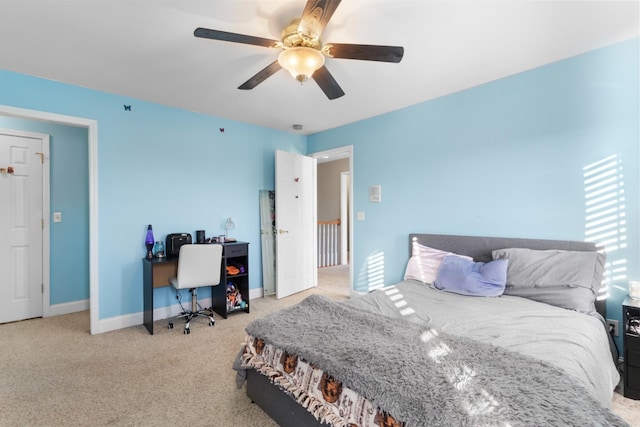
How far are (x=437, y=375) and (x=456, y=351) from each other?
10.6 inches

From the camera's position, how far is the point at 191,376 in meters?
2.27

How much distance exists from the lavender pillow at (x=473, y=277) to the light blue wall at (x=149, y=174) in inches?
103

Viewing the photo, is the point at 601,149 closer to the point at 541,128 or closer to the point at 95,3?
the point at 541,128

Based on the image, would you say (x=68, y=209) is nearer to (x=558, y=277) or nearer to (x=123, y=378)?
(x=123, y=378)

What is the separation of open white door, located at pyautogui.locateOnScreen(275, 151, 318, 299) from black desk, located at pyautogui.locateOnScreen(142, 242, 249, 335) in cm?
57

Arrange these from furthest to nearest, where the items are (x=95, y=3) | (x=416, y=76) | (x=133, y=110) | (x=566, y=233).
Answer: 1. (x=133, y=110)
2. (x=416, y=76)
3. (x=566, y=233)
4. (x=95, y=3)

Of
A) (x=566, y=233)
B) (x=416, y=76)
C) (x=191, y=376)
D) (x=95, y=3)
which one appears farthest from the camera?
(x=416, y=76)

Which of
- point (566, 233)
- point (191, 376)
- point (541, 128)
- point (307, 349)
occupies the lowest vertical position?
point (191, 376)

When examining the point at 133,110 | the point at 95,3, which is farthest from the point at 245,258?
the point at 95,3

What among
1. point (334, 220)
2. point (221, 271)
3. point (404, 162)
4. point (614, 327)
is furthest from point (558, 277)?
point (334, 220)

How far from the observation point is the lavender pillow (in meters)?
2.46

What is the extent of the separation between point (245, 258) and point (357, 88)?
239cm

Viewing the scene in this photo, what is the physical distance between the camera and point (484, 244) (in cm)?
288

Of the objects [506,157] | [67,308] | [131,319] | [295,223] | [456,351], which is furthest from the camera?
[295,223]
